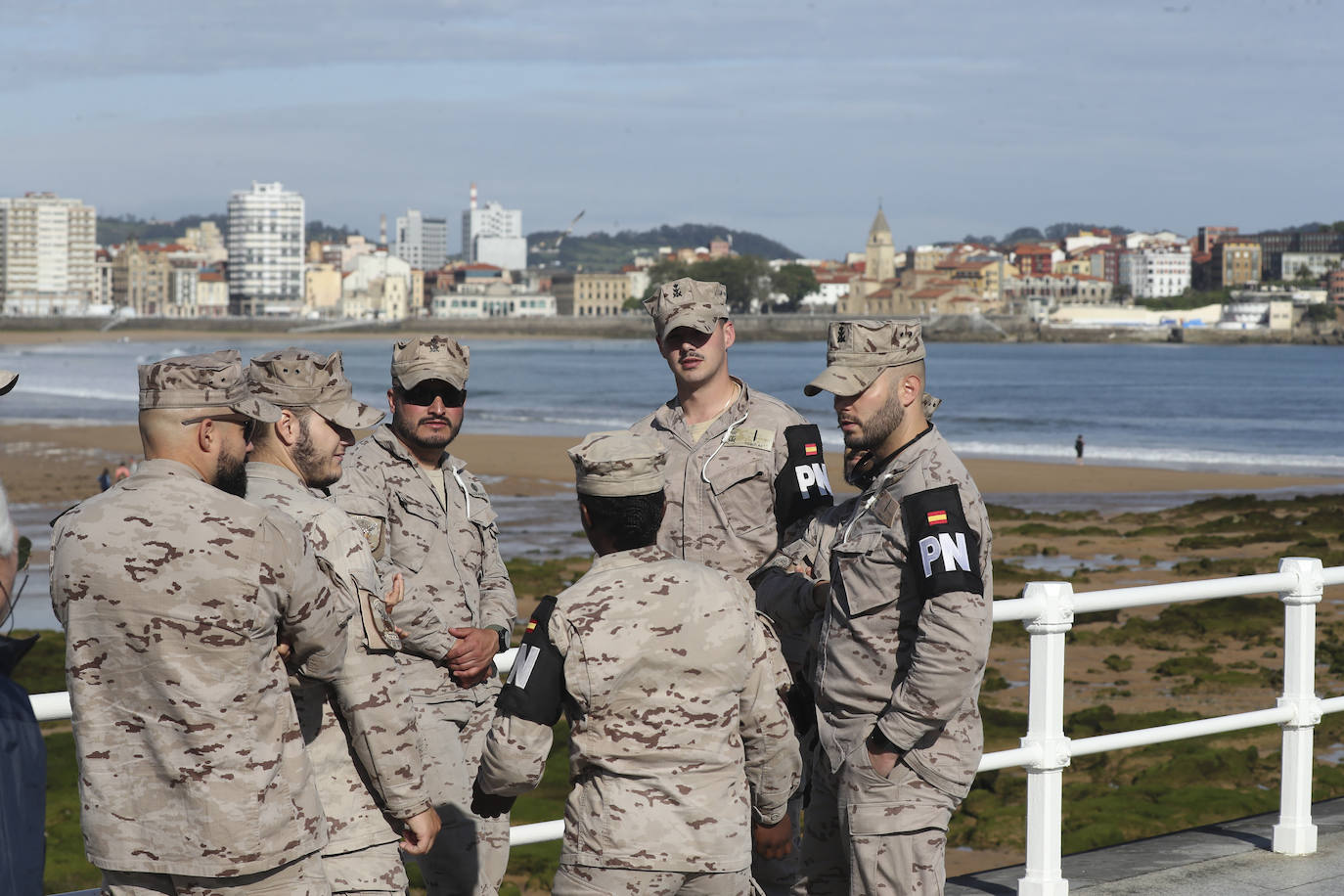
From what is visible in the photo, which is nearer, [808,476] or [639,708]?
[639,708]

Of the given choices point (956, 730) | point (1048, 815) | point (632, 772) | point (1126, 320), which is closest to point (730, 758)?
point (632, 772)

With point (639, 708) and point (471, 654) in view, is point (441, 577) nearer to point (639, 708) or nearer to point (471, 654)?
point (471, 654)

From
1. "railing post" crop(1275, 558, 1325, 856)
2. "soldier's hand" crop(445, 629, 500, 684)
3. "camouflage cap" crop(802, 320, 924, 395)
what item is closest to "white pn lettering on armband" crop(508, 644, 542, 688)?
"soldier's hand" crop(445, 629, 500, 684)

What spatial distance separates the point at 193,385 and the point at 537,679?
2.88 feet

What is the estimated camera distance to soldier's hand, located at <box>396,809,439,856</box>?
3176 millimetres

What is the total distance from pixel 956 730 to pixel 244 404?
74.6 inches

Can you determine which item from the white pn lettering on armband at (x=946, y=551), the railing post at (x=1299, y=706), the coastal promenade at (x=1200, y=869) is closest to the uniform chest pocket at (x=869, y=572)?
the white pn lettering on armband at (x=946, y=551)

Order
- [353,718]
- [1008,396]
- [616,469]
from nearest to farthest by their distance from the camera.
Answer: [616,469] < [353,718] < [1008,396]

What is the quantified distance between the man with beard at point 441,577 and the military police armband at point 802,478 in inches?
33.0

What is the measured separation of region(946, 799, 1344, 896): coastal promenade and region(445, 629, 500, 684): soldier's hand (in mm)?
1835

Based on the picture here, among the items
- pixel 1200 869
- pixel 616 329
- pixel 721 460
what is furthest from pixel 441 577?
pixel 616 329

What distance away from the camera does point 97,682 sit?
2.75 m

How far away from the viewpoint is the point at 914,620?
359 cm

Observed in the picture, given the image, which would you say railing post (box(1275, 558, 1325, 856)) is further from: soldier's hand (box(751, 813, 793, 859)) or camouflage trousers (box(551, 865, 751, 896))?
camouflage trousers (box(551, 865, 751, 896))
